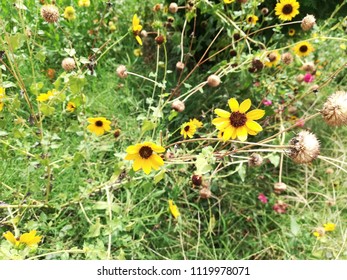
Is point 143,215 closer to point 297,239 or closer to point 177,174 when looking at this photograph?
point 177,174

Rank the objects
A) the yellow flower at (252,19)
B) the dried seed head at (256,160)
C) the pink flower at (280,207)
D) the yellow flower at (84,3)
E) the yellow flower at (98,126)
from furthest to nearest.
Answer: the yellow flower at (84,3)
the pink flower at (280,207)
the yellow flower at (252,19)
the yellow flower at (98,126)
the dried seed head at (256,160)

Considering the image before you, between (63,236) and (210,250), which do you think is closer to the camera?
(63,236)

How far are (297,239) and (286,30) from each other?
1.03 m

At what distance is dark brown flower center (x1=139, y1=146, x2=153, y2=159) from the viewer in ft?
3.35

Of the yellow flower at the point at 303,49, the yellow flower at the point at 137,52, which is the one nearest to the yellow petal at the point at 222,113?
the yellow flower at the point at 303,49

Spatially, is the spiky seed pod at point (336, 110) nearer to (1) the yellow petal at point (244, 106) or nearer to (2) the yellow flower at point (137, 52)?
(1) the yellow petal at point (244, 106)

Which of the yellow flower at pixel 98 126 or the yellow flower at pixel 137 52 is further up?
the yellow flower at pixel 137 52

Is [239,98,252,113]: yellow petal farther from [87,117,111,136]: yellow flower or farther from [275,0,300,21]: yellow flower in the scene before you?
[275,0,300,21]: yellow flower

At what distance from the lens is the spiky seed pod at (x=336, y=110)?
99 cm

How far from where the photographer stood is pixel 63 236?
1.35 m

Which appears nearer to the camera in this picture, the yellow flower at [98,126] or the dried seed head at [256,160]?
the dried seed head at [256,160]

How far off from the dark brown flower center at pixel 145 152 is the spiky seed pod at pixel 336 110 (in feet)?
1.48

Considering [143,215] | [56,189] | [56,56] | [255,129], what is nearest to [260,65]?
[255,129]

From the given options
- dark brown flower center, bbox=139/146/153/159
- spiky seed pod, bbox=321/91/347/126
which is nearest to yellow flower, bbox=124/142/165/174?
dark brown flower center, bbox=139/146/153/159
